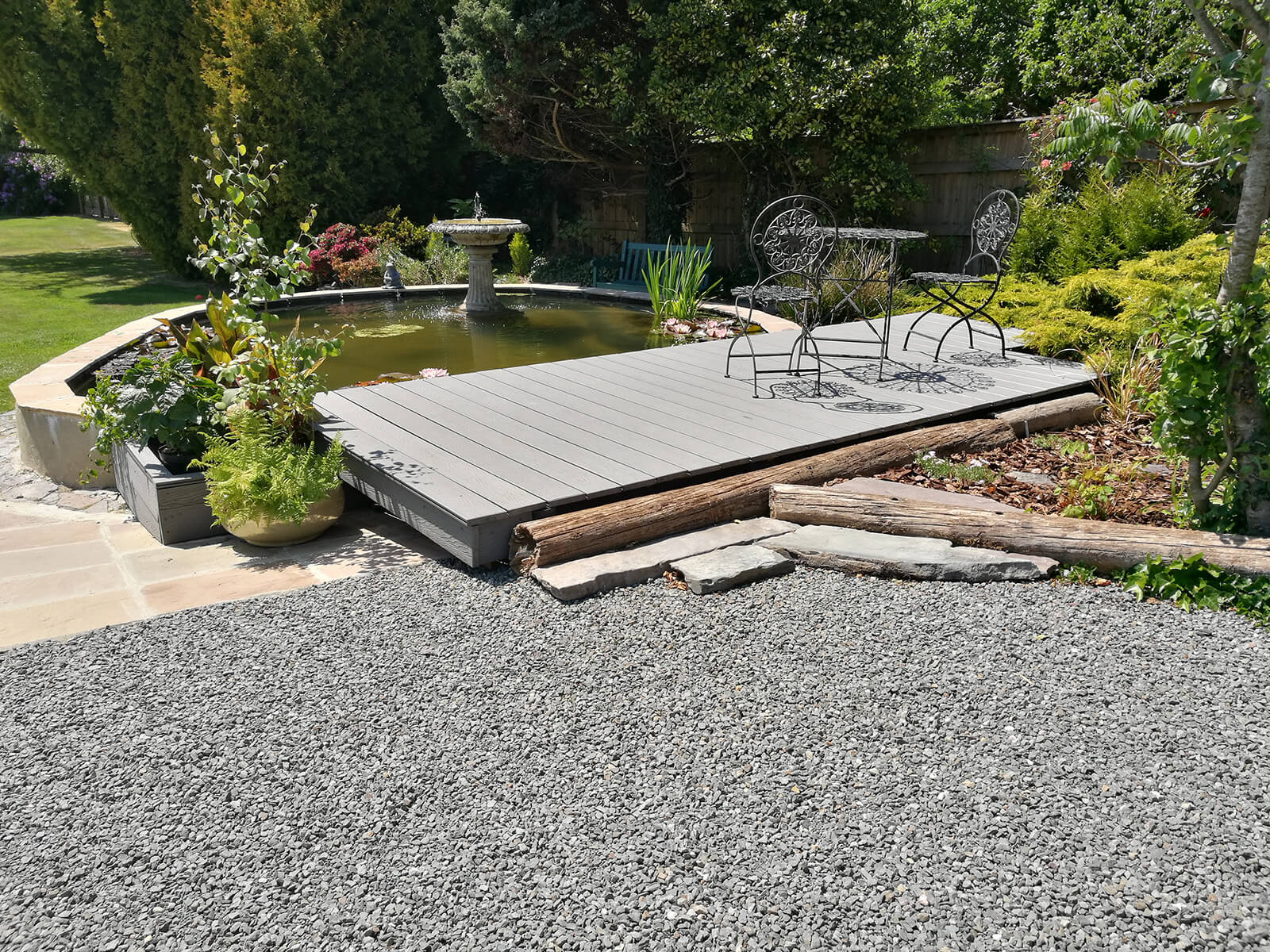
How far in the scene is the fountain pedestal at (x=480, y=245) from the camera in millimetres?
8609

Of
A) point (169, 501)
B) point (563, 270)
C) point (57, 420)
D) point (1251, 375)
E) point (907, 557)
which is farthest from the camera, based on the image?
point (563, 270)

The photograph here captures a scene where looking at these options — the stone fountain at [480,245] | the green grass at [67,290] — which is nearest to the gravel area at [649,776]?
the green grass at [67,290]

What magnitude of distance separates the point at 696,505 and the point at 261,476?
171 centimetres

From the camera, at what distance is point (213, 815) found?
2.11m

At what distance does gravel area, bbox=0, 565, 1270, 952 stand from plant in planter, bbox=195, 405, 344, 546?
57cm

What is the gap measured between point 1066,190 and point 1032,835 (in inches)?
301

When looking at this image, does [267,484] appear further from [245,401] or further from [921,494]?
[921,494]

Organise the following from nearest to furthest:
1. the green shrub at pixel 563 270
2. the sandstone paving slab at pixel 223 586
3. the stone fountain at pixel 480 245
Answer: the sandstone paving slab at pixel 223 586 < the stone fountain at pixel 480 245 < the green shrub at pixel 563 270

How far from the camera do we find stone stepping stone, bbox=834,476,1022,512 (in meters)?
3.65

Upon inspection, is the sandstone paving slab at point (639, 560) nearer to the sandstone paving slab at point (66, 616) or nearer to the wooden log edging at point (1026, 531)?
the wooden log edging at point (1026, 531)

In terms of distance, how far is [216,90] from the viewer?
37.7 ft

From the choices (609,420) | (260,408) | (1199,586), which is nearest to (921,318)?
(609,420)

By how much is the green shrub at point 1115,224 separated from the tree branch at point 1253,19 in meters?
3.80

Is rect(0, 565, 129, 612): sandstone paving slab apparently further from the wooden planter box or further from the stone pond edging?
the stone pond edging
